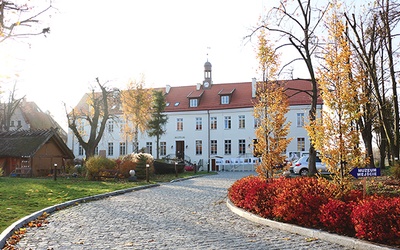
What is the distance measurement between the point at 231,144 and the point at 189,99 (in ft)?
27.1

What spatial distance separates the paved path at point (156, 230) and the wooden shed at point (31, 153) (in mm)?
17645

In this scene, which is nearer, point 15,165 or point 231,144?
point 15,165

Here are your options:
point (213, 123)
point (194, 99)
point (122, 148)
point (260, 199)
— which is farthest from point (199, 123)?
point (260, 199)

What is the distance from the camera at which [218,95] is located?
52.1 metres

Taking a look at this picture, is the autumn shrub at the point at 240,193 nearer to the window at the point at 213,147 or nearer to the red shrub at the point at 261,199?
the red shrub at the point at 261,199

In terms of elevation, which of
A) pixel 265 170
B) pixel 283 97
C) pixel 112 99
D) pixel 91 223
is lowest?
pixel 91 223

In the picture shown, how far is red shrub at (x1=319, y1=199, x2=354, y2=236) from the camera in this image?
800 cm

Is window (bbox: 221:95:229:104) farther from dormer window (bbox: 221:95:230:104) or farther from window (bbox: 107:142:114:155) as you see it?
window (bbox: 107:142:114:155)

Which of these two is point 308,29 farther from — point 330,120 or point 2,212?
point 2,212

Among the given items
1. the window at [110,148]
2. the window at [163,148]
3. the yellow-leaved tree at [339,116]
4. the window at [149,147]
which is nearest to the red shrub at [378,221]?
the yellow-leaved tree at [339,116]

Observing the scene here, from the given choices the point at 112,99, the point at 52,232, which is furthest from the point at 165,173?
the point at 52,232

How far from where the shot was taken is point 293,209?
9305 millimetres

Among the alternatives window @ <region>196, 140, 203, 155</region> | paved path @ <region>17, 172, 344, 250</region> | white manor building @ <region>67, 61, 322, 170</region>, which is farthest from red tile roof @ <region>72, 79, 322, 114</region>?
paved path @ <region>17, 172, 344, 250</region>

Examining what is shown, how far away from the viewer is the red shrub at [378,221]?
703 cm
